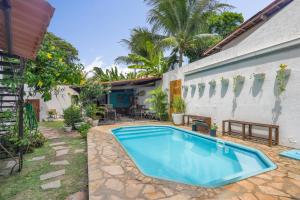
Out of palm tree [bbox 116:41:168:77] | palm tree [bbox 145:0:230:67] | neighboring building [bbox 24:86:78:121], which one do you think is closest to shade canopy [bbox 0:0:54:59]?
palm tree [bbox 145:0:230:67]

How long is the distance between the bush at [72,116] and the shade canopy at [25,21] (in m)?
6.72

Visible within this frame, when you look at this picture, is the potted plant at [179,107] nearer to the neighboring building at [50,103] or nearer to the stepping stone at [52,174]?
the stepping stone at [52,174]

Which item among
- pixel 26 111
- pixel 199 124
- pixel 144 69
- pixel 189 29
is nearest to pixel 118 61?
pixel 144 69

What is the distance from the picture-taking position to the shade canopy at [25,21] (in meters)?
2.38

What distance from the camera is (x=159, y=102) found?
539 inches

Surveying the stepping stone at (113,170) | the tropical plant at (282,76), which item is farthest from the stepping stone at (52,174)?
the tropical plant at (282,76)

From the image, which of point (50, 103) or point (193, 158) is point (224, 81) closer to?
point (193, 158)

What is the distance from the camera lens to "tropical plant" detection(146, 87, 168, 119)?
13.5 meters

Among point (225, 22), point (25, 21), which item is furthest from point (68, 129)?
point (225, 22)

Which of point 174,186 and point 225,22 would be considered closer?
point 174,186

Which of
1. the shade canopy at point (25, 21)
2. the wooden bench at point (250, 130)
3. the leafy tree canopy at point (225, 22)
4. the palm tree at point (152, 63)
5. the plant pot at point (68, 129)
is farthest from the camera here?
the leafy tree canopy at point (225, 22)

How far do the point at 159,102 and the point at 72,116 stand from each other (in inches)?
236

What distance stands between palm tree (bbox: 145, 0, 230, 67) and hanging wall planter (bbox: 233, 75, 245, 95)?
21.8ft

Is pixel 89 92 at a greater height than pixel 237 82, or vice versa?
pixel 237 82
